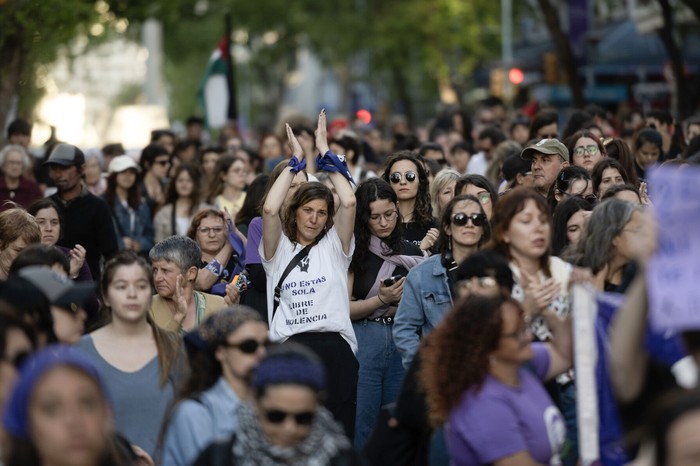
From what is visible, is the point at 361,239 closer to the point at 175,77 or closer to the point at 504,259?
the point at 504,259

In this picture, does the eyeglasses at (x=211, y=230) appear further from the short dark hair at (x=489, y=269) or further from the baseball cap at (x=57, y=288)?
the short dark hair at (x=489, y=269)

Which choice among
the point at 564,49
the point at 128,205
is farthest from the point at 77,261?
the point at 564,49

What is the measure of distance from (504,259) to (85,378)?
2.43 meters

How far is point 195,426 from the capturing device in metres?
6.40

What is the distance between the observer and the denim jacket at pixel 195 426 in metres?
6.38

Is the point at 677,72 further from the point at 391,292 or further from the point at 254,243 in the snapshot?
the point at 391,292

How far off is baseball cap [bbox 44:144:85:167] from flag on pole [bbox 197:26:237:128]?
10591 mm

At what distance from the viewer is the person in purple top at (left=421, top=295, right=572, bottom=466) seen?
6.16 metres

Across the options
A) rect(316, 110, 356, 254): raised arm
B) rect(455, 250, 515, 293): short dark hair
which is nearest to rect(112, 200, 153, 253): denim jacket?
rect(316, 110, 356, 254): raised arm

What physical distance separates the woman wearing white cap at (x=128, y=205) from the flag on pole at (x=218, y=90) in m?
7.82

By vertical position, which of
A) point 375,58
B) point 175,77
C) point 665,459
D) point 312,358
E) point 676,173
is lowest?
point 665,459

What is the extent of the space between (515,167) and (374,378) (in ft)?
9.38

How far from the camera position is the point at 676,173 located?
530cm

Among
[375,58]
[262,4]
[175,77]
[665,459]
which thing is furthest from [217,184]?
[175,77]
